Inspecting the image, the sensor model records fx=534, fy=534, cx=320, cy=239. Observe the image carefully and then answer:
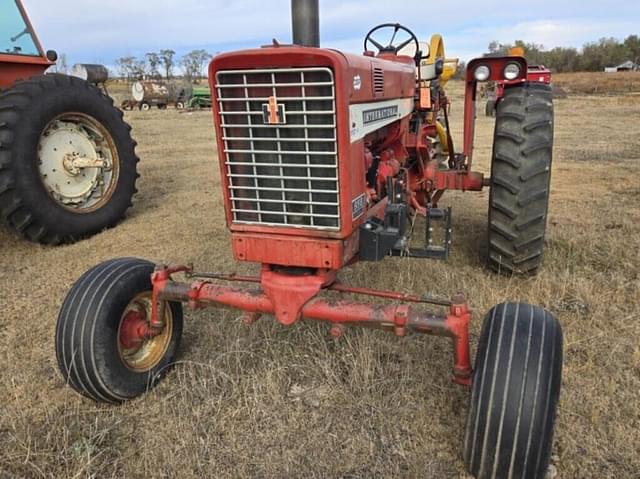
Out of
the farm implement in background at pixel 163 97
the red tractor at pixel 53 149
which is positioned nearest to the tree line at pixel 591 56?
A: the farm implement in background at pixel 163 97

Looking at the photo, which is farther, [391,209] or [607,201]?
[607,201]

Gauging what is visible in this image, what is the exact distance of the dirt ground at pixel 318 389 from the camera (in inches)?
92.0

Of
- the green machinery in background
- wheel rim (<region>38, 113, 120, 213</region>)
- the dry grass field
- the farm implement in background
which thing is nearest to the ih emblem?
wheel rim (<region>38, 113, 120, 213</region>)

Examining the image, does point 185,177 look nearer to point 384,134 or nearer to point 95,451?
point 384,134

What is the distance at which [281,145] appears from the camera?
236 centimetres

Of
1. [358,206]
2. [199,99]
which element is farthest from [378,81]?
[199,99]

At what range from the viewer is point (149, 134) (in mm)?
16094

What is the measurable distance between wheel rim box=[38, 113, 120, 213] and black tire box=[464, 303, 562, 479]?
4.41 metres

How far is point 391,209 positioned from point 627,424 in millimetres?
1489

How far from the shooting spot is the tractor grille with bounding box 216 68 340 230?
2.23 m

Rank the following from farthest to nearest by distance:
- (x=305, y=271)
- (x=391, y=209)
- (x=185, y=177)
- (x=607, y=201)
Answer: (x=185, y=177) → (x=607, y=201) → (x=391, y=209) → (x=305, y=271)

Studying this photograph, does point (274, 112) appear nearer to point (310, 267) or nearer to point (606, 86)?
point (310, 267)

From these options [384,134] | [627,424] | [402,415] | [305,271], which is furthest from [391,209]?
[627,424]

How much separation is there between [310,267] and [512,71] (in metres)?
2.45
